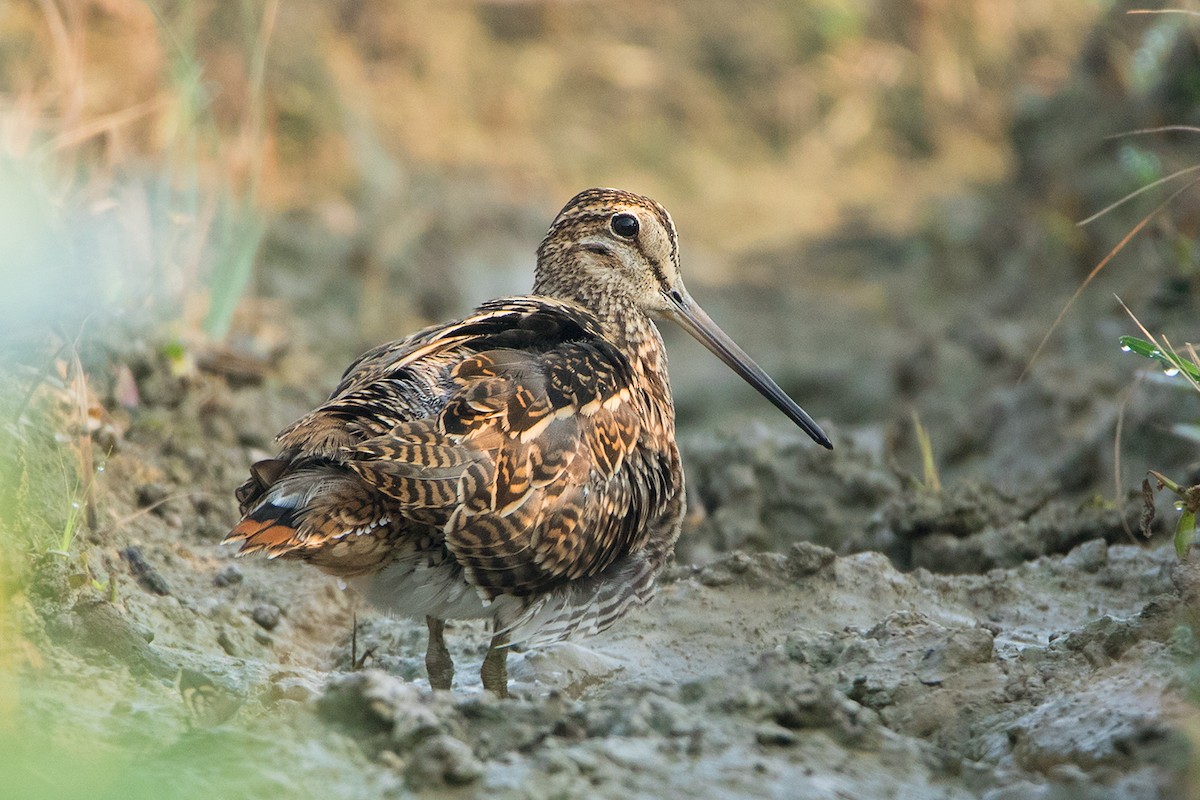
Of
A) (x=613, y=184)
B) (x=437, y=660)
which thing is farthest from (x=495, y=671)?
(x=613, y=184)

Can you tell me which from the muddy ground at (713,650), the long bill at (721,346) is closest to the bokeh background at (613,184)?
the muddy ground at (713,650)

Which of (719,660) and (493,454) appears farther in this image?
(719,660)

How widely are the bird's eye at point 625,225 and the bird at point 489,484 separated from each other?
0.45 meters

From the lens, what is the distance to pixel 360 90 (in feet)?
28.0

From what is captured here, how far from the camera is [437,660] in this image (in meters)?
3.90

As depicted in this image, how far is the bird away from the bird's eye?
17.8 inches

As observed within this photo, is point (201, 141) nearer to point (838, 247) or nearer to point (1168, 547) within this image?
point (838, 247)

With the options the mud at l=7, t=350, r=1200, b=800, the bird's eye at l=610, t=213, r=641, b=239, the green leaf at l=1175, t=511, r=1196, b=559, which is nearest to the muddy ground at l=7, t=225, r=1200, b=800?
the mud at l=7, t=350, r=1200, b=800

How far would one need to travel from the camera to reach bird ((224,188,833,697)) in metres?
3.42

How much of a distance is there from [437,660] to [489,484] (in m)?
0.64

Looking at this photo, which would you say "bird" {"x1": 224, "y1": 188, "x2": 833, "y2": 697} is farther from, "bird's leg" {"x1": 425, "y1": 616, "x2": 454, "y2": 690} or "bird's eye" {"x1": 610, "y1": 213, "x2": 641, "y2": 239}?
"bird's eye" {"x1": 610, "y1": 213, "x2": 641, "y2": 239}

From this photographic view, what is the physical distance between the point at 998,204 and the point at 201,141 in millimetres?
4404

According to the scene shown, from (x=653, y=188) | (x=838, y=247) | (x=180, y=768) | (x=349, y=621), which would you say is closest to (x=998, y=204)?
(x=838, y=247)

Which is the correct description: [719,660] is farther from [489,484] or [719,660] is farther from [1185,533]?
[1185,533]
